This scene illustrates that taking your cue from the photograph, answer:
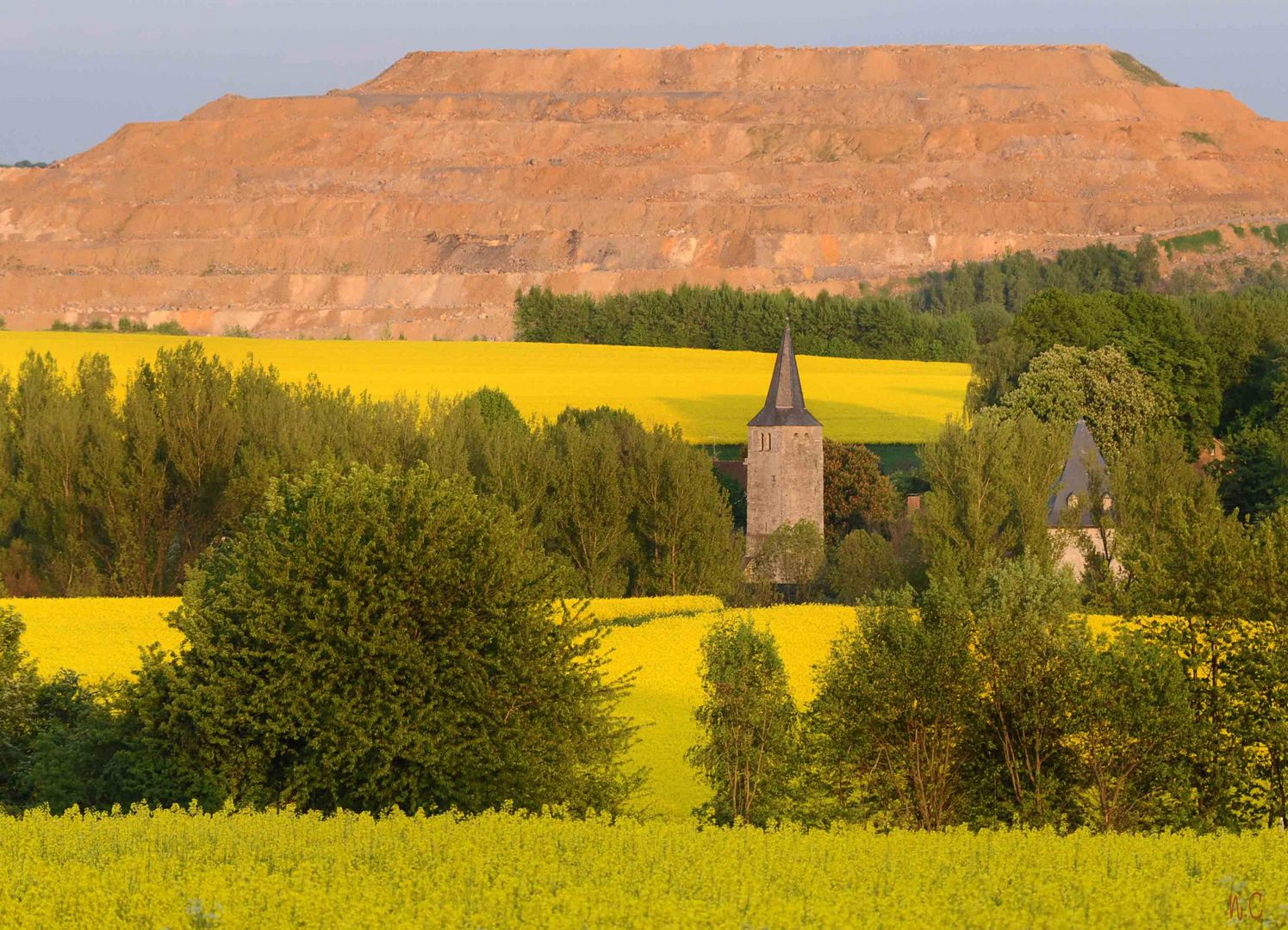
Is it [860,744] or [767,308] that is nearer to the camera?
[860,744]

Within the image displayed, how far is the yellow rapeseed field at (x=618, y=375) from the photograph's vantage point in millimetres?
95625

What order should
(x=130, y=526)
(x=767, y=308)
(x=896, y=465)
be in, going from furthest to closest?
(x=767, y=308)
(x=896, y=465)
(x=130, y=526)

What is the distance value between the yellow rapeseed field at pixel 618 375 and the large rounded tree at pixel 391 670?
5907 cm

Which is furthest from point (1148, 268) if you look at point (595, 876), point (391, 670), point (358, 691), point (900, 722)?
point (595, 876)

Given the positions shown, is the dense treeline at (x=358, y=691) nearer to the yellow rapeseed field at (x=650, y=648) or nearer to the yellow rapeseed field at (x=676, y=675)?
the yellow rapeseed field at (x=676, y=675)

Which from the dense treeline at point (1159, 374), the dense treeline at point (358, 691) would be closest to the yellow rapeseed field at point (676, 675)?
the dense treeline at point (358, 691)

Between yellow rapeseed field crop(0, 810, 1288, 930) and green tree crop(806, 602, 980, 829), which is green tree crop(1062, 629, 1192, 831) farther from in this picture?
yellow rapeseed field crop(0, 810, 1288, 930)

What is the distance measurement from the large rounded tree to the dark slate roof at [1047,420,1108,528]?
38984 millimetres

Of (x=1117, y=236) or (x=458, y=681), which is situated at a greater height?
(x=1117, y=236)

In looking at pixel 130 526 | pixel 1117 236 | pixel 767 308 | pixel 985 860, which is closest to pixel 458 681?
pixel 985 860

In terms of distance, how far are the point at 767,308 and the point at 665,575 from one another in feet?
209

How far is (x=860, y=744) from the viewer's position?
28.8 m

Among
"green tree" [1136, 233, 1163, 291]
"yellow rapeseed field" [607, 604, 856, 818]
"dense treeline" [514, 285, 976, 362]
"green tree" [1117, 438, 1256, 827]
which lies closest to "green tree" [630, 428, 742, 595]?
"yellow rapeseed field" [607, 604, 856, 818]

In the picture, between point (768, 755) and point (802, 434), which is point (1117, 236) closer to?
point (802, 434)
